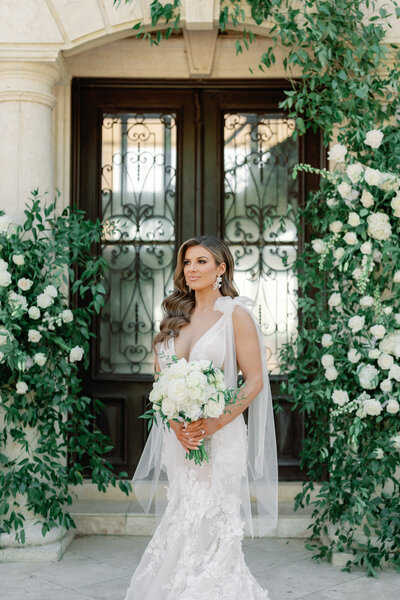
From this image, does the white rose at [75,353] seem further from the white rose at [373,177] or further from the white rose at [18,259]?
the white rose at [373,177]

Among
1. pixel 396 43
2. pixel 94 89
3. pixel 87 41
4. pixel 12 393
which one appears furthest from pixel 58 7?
pixel 12 393

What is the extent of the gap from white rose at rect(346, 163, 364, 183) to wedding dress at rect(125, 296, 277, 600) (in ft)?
4.40

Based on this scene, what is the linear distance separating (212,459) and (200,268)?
3.15 ft

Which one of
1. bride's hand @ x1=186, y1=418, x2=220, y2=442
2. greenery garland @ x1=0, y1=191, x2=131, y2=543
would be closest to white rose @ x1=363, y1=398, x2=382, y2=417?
bride's hand @ x1=186, y1=418, x2=220, y2=442

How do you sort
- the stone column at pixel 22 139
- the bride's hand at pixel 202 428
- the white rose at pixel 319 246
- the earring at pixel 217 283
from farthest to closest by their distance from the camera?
the stone column at pixel 22 139, the white rose at pixel 319 246, the earring at pixel 217 283, the bride's hand at pixel 202 428

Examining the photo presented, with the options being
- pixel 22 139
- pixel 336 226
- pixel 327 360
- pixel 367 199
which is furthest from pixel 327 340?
pixel 22 139

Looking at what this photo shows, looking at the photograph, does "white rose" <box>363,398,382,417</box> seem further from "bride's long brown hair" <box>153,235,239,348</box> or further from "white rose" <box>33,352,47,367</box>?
"white rose" <box>33,352,47,367</box>

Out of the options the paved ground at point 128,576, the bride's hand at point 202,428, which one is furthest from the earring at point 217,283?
the paved ground at point 128,576

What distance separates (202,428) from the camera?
360 cm

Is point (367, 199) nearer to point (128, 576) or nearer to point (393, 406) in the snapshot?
point (393, 406)

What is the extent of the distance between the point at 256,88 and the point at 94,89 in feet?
4.24

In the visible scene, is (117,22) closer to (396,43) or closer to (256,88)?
(256,88)

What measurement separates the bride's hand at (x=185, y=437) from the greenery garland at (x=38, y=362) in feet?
4.81

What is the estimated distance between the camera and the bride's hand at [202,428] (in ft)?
11.7
